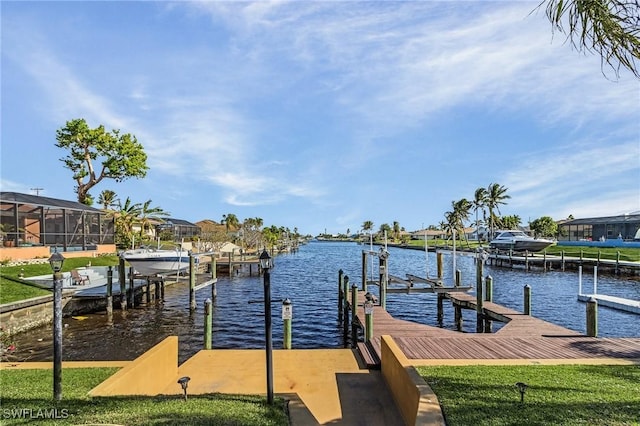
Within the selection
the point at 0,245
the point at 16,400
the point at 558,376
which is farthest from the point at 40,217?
the point at 558,376

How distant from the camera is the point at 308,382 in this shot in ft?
26.4

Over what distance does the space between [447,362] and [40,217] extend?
29133mm

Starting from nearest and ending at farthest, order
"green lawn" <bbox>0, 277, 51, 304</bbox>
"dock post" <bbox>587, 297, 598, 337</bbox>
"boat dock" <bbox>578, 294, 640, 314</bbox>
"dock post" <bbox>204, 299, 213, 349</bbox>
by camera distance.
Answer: "dock post" <bbox>587, 297, 598, 337</bbox>, "dock post" <bbox>204, 299, 213, 349</bbox>, "green lawn" <bbox>0, 277, 51, 304</bbox>, "boat dock" <bbox>578, 294, 640, 314</bbox>

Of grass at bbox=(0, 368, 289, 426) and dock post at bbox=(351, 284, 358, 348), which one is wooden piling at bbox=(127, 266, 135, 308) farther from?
grass at bbox=(0, 368, 289, 426)

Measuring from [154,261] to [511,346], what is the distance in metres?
19.8

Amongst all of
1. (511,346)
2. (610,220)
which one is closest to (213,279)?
(511,346)

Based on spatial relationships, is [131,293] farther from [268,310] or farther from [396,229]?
[396,229]

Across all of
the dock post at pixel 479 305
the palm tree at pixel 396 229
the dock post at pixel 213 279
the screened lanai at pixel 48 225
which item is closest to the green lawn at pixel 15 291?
the screened lanai at pixel 48 225

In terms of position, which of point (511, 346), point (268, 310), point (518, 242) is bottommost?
point (511, 346)

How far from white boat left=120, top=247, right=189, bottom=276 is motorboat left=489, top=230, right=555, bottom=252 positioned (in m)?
38.5

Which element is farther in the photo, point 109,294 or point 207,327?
point 109,294

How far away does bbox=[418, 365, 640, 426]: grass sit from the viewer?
4.91 m

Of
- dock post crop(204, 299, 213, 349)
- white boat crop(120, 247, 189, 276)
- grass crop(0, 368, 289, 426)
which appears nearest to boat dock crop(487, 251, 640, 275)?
white boat crop(120, 247, 189, 276)

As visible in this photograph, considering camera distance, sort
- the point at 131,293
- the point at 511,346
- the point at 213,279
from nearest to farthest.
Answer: the point at 511,346 < the point at 131,293 < the point at 213,279
